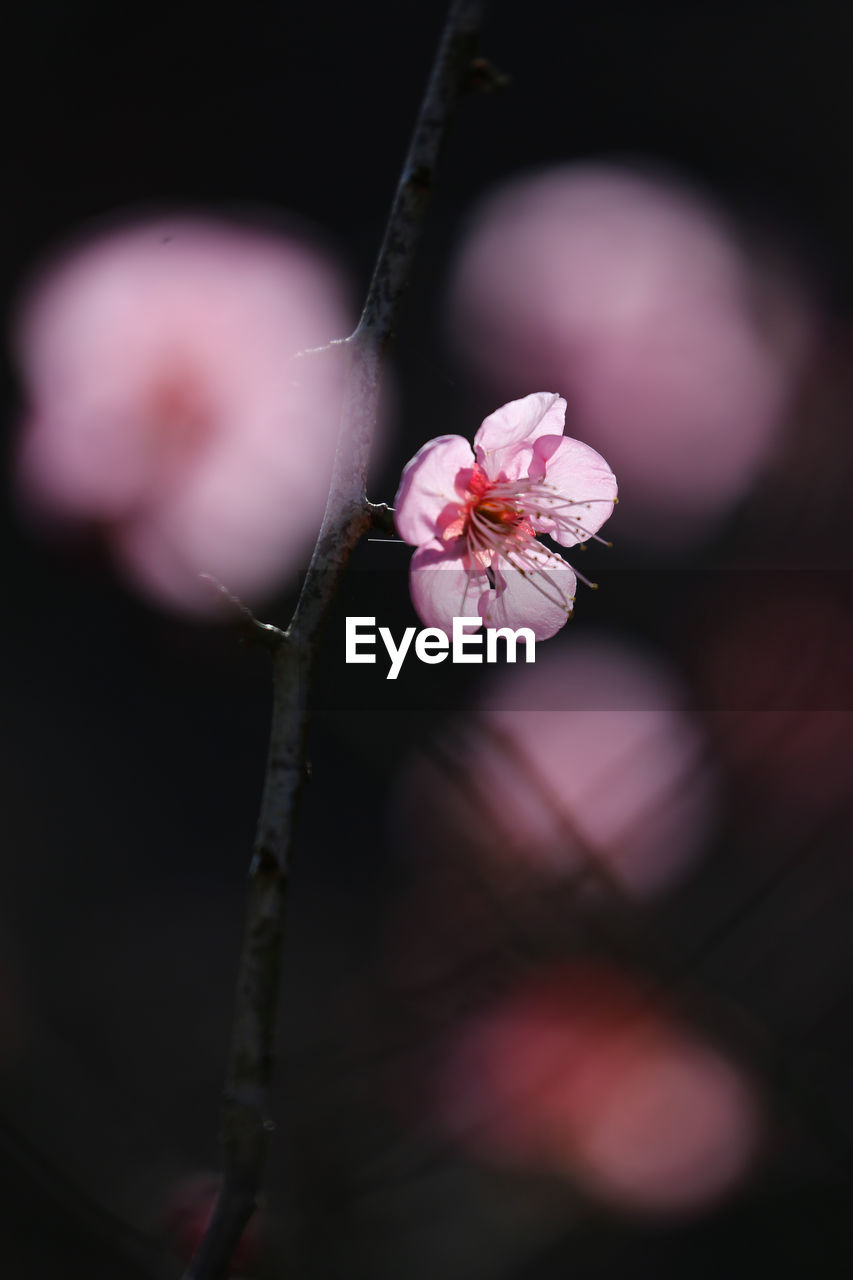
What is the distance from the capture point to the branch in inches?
7.1

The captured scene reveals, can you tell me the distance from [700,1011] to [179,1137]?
402 millimetres

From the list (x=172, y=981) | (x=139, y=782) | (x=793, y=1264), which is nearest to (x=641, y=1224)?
(x=793, y=1264)

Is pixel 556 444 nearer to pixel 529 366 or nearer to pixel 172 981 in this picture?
pixel 529 366

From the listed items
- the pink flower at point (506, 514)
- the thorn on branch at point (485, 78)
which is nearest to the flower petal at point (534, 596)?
the pink flower at point (506, 514)

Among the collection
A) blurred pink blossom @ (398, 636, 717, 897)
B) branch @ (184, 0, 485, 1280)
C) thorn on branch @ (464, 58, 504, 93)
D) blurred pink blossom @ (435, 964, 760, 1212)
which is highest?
thorn on branch @ (464, 58, 504, 93)

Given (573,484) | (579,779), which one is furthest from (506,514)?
(579,779)

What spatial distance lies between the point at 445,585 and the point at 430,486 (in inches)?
1.2

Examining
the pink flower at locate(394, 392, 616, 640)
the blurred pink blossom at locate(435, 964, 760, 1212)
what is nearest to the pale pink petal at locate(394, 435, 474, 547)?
the pink flower at locate(394, 392, 616, 640)

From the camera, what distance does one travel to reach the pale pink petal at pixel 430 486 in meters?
0.24

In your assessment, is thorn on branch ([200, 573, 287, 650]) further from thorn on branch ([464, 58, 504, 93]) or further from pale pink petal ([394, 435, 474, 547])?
thorn on branch ([464, 58, 504, 93])

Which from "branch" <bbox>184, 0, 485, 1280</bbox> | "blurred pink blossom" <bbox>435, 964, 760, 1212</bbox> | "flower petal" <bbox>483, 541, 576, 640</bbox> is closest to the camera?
"branch" <bbox>184, 0, 485, 1280</bbox>

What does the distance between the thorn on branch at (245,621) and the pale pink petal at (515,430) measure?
106mm

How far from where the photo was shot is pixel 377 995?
41cm

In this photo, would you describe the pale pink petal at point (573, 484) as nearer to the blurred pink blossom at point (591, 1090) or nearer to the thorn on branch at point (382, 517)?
the thorn on branch at point (382, 517)
